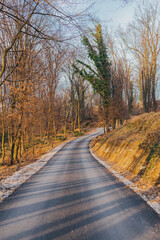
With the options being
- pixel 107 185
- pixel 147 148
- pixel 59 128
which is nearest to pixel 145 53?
pixel 147 148

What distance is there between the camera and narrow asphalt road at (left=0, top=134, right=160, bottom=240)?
2910 mm

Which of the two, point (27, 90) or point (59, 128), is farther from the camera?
point (59, 128)

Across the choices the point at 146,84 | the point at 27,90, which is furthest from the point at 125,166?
the point at 146,84

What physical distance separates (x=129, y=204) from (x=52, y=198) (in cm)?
233

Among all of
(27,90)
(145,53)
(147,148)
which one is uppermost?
(145,53)

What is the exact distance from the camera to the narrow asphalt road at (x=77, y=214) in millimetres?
2910

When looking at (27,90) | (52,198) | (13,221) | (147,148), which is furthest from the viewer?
(27,90)

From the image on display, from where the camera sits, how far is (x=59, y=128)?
44094mm

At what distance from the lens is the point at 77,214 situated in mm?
3596

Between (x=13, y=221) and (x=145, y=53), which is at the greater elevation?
(x=145, y=53)

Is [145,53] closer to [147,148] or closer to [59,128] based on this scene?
[147,148]

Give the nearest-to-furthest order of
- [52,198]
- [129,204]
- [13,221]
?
[13,221]
[129,204]
[52,198]

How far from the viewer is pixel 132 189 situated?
5094 millimetres

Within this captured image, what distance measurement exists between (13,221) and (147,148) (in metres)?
6.22
